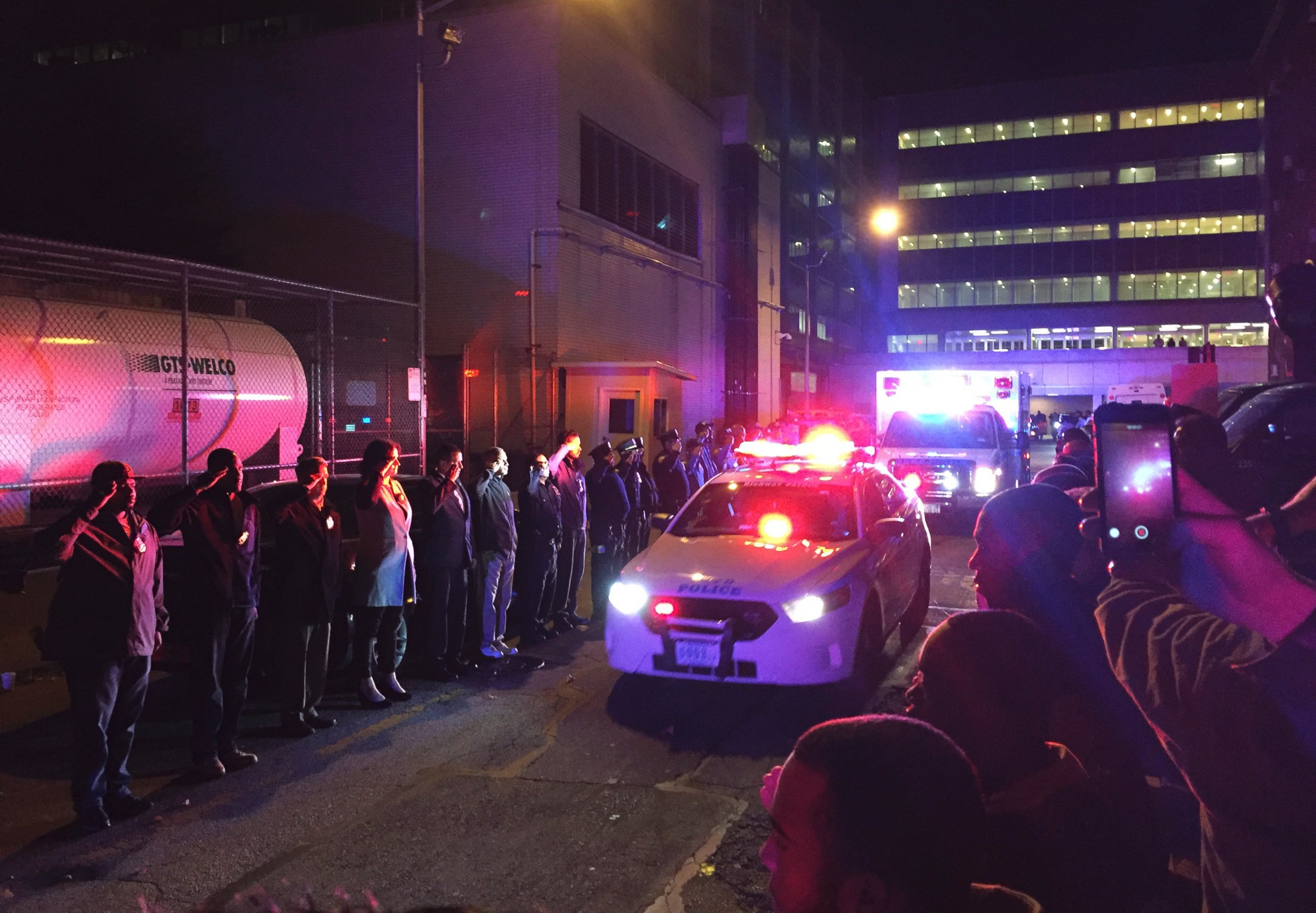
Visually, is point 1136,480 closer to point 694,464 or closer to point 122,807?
point 122,807

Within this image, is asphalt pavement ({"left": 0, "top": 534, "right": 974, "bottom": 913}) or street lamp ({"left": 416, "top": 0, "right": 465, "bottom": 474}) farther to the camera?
street lamp ({"left": 416, "top": 0, "right": 465, "bottom": 474})

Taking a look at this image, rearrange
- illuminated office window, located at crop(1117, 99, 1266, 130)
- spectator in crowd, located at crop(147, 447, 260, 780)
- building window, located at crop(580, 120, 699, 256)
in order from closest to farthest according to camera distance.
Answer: spectator in crowd, located at crop(147, 447, 260, 780), building window, located at crop(580, 120, 699, 256), illuminated office window, located at crop(1117, 99, 1266, 130)

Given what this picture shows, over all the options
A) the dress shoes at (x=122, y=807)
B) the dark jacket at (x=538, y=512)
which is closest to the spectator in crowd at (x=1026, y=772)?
the dress shoes at (x=122, y=807)

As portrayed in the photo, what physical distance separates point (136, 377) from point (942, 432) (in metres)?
13.0

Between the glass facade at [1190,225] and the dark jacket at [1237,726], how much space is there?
2741 inches

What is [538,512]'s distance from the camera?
30.1 feet

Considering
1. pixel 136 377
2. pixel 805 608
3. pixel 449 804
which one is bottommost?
pixel 449 804

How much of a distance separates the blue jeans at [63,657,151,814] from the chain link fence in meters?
4.40

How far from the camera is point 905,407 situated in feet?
64.5

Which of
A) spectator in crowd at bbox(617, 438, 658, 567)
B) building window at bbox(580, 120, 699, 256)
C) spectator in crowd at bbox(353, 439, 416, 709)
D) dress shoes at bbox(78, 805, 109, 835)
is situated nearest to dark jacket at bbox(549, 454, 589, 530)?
spectator in crowd at bbox(617, 438, 658, 567)

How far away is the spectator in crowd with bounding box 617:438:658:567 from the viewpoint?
36.4ft

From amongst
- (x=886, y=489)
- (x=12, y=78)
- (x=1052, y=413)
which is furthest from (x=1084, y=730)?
(x=1052, y=413)

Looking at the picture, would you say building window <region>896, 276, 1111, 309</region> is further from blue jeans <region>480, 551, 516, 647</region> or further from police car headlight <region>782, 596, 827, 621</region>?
police car headlight <region>782, 596, 827, 621</region>

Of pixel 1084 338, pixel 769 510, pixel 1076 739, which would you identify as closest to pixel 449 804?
pixel 1076 739
